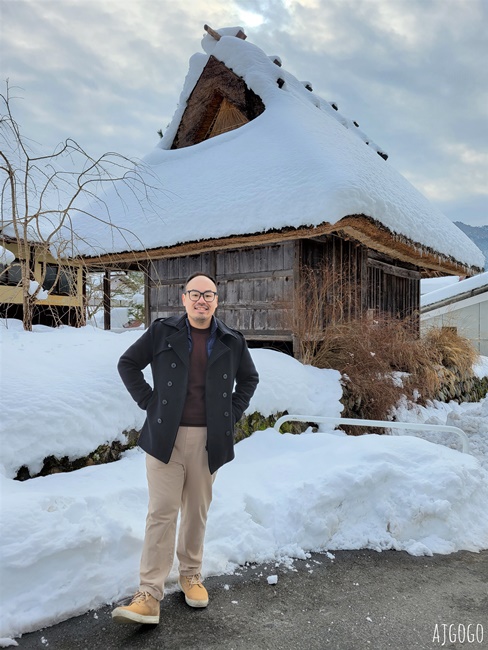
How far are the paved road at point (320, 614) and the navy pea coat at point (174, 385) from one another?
73 cm

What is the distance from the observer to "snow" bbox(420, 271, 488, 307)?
16.1 m

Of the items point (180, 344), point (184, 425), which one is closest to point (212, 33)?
point (180, 344)

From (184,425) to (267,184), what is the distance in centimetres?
591

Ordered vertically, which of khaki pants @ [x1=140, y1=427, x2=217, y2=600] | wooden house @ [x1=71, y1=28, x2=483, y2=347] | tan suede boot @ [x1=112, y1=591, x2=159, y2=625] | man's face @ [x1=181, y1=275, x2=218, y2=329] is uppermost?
wooden house @ [x1=71, y1=28, x2=483, y2=347]

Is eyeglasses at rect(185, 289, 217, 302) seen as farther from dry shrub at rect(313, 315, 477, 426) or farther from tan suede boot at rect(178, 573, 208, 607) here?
dry shrub at rect(313, 315, 477, 426)

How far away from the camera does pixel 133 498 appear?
307 centimetres

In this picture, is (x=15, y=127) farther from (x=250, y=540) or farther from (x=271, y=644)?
(x=271, y=644)

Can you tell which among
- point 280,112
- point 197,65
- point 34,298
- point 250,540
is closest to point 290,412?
point 250,540

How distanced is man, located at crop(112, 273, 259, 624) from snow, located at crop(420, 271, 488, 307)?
631 inches

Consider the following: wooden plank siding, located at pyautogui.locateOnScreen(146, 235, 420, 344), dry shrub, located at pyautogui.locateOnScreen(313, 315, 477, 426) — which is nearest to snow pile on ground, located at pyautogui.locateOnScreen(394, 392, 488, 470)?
dry shrub, located at pyautogui.locateOnScreen(313, 315, 477, 426)

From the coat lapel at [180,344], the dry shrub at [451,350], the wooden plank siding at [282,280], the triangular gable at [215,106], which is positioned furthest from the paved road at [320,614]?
the triangular gable at [215,106]

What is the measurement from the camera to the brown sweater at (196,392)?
232 cm

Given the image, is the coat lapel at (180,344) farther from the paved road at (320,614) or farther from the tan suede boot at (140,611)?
the paved road at (320,614)

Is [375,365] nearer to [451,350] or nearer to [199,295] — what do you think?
[451,350]
